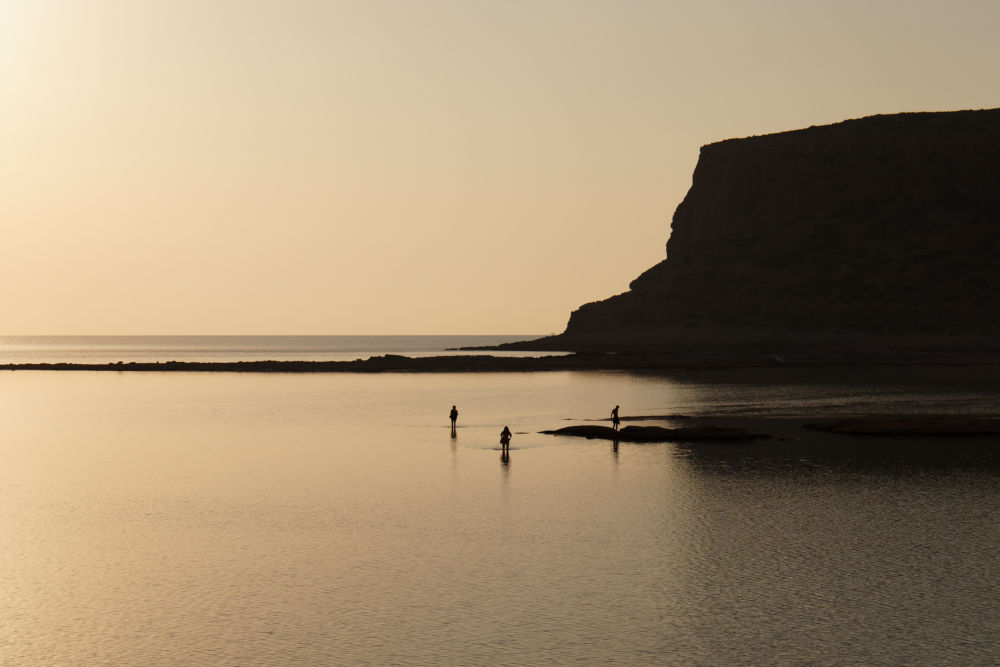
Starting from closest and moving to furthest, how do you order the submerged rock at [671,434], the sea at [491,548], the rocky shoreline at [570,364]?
the sea at [491,548] → the submerged rock at [671,434] → the rocky shoreline at [570,364]

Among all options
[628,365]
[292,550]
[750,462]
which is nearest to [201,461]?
[292,550]

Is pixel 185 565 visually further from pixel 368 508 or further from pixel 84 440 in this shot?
pixel 84 440

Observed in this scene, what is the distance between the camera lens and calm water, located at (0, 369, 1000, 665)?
84.7 feet

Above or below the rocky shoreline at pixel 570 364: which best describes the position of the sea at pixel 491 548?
below

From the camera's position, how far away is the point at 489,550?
35219 millimetres

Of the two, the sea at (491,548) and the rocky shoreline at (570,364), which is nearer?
the sea at (491,548)

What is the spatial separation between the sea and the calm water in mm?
127

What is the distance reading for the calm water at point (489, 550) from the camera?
84.7ft

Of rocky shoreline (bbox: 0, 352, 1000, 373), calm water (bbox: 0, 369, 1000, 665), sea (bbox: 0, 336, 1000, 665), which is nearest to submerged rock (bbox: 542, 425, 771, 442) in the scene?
sea (bbox: 0, 336, 1000, 665)

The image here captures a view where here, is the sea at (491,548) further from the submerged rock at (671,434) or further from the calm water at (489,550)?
the submerged rock at (671,434)

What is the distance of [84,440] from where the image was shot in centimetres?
7100

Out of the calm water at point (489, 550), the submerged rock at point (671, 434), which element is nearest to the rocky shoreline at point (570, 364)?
the calm water at point (489, 550)

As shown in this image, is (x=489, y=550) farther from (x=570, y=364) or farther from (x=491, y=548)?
(x=570, y=364)

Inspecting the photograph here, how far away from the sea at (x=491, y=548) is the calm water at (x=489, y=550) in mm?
127
